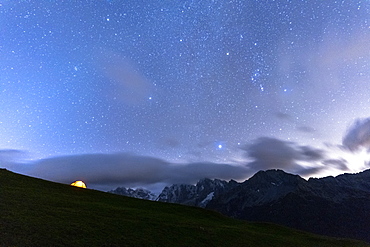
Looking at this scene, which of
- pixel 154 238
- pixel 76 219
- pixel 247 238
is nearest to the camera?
pixel 154 238

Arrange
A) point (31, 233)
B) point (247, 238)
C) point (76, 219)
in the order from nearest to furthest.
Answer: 1. point (31, 233)
2. point (76, 219)
3. point (247, 238)

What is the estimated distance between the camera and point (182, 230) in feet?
113

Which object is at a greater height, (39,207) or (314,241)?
(39,207)

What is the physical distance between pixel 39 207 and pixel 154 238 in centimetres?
1578

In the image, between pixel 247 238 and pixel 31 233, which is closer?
pixel 31 233

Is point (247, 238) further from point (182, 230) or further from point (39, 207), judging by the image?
point (39, 207)

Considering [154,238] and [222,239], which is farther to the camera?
[222,239]

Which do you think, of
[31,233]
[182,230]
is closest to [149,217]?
[182,230]

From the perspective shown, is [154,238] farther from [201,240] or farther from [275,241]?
[275,241]

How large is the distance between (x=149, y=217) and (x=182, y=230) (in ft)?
20.6

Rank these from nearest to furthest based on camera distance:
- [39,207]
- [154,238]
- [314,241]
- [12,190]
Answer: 1. [154,238]
2. [39,207]
3. [12,190]
4. [314,241]

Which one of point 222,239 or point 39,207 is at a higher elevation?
point 39,207

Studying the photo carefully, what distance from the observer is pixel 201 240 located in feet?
105

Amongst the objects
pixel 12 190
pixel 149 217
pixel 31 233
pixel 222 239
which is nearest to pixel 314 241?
pixel 222 239
